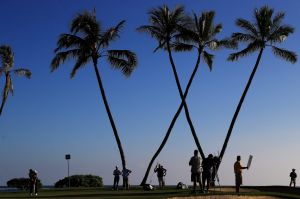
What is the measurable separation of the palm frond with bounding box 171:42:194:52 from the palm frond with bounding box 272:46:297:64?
6.81 metres

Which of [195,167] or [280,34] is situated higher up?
[280,34]

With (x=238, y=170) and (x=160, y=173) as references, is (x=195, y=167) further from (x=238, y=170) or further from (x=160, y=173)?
(x=160, y=173)

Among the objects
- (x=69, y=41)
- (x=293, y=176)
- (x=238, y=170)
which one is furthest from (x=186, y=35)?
(x=238, y=170)

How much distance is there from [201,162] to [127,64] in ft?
61.0

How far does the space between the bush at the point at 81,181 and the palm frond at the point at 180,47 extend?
52.9 ft

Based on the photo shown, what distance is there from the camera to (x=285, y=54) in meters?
48.7

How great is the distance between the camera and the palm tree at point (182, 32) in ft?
161

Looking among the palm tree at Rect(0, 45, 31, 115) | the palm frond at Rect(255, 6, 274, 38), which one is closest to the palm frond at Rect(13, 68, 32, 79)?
the palm tree at Rect(0, 45, 31, 115)

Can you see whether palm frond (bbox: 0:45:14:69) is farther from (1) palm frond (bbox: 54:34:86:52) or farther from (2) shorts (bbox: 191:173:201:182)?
(2) shorts (bbox: 191:173:201:182)

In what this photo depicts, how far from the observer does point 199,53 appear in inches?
1992

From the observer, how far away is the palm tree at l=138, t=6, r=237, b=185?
1934 inches

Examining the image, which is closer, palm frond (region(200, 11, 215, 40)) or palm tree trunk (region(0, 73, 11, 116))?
palm frond (region(200, 11, 215, 40))

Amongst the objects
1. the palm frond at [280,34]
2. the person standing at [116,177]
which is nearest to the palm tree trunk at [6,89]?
the person standing at [116,177]

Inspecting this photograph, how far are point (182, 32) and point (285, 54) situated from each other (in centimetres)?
844
